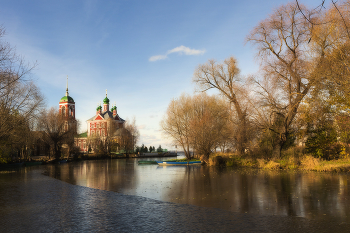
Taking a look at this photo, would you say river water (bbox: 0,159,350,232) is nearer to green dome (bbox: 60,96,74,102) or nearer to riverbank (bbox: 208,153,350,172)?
riverbank (bbox: 208,153,350,172)

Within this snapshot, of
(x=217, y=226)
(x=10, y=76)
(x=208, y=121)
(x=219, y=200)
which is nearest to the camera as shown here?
(x=217, y=226)

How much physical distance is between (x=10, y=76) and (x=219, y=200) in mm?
17397

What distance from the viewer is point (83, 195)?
14.2 m

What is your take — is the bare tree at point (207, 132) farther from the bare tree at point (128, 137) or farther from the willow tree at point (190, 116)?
the bare tree at point (128, 137)

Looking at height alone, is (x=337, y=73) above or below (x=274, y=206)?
above

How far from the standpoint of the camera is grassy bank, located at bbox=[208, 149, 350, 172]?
77.9 ft

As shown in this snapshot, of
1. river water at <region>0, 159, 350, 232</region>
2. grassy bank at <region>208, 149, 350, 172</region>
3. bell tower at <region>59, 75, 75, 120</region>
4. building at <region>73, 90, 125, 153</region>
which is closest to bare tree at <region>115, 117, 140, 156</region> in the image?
building at <region>73, 90, 125, 153</region>

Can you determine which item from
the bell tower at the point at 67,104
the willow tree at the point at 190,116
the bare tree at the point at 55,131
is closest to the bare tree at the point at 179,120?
the willow tree at the point at 190,116

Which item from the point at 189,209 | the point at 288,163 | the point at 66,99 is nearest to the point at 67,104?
the point at 66,99

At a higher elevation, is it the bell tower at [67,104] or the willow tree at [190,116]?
the bell tower at [67,104]

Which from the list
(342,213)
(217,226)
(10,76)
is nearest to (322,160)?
(342,213)

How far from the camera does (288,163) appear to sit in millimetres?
27141

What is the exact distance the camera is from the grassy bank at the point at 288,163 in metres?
23.8

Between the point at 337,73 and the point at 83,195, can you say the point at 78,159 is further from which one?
the point at 337,73
